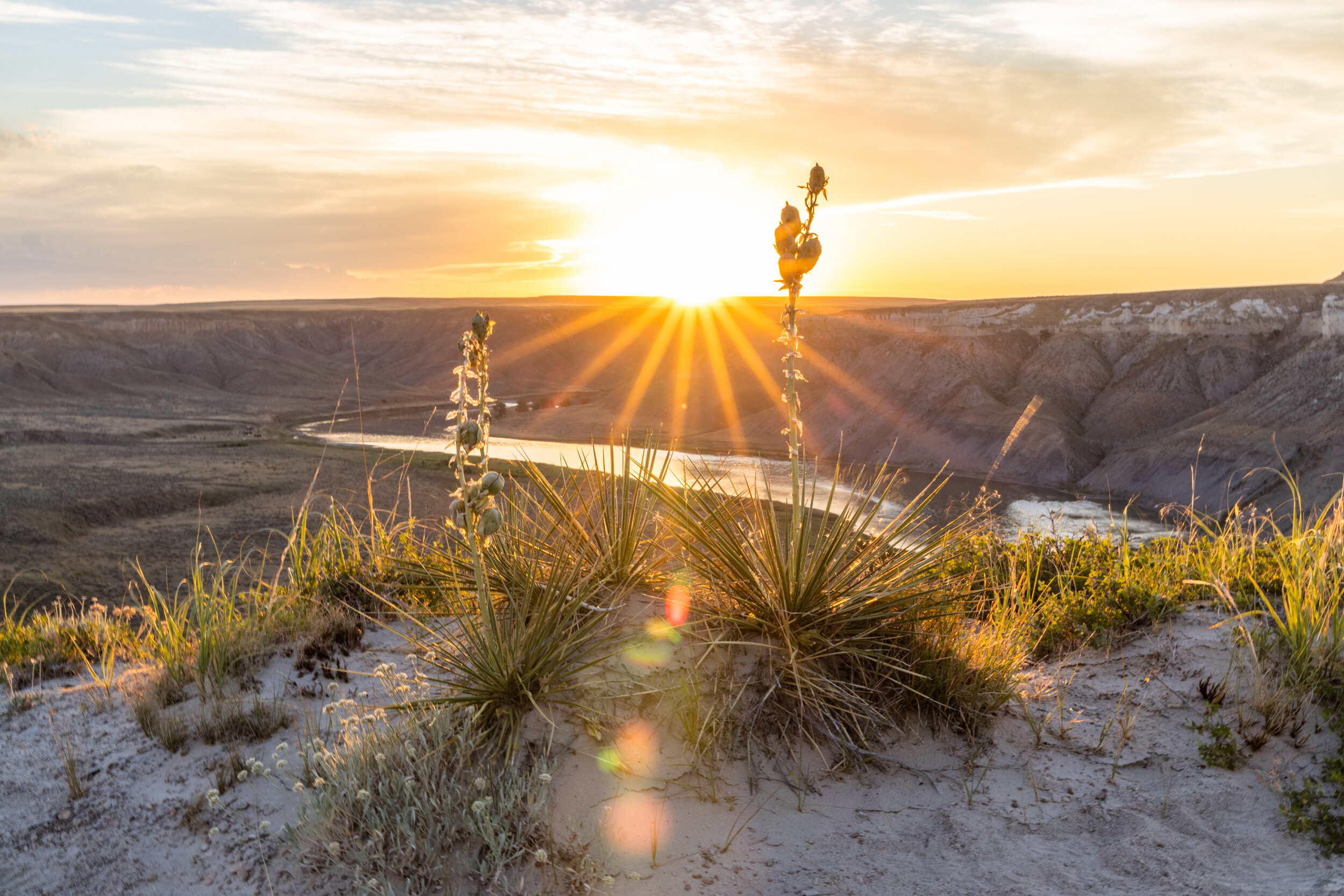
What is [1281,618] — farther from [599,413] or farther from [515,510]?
[599,413]

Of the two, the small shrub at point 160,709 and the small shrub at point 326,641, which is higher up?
the small shrub at point 326,641

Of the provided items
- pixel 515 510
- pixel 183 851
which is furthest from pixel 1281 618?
pixel 183 851

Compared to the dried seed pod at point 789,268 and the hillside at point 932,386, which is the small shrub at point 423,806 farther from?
the hillside at point 932,386

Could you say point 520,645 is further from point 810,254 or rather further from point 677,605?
point 810,254

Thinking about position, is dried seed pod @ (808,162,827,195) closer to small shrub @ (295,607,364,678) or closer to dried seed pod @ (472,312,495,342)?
dried seed pod @ (472,312,495,342)

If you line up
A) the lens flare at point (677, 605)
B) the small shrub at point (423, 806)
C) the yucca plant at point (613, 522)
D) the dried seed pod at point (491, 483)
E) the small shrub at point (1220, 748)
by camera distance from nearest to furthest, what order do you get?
the small shrub at point (423, 806), the dried seed pod at point (491, 483), the small shrub at point (1220, 748), the lens flare at point (677, 605), the yucca plant at point (613, 522)

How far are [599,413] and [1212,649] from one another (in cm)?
5703

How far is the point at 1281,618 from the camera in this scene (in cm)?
454

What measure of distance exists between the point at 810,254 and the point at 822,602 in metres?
1.56

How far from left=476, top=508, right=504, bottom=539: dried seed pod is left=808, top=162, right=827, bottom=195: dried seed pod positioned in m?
1.87

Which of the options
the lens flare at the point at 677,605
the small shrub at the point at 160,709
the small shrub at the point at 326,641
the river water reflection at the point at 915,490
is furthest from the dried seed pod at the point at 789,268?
the river water reflection at the point at 915,490

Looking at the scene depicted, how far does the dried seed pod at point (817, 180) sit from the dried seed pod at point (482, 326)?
1.48 meters

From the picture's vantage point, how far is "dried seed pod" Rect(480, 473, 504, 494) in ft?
9.78

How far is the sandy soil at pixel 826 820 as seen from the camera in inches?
114
